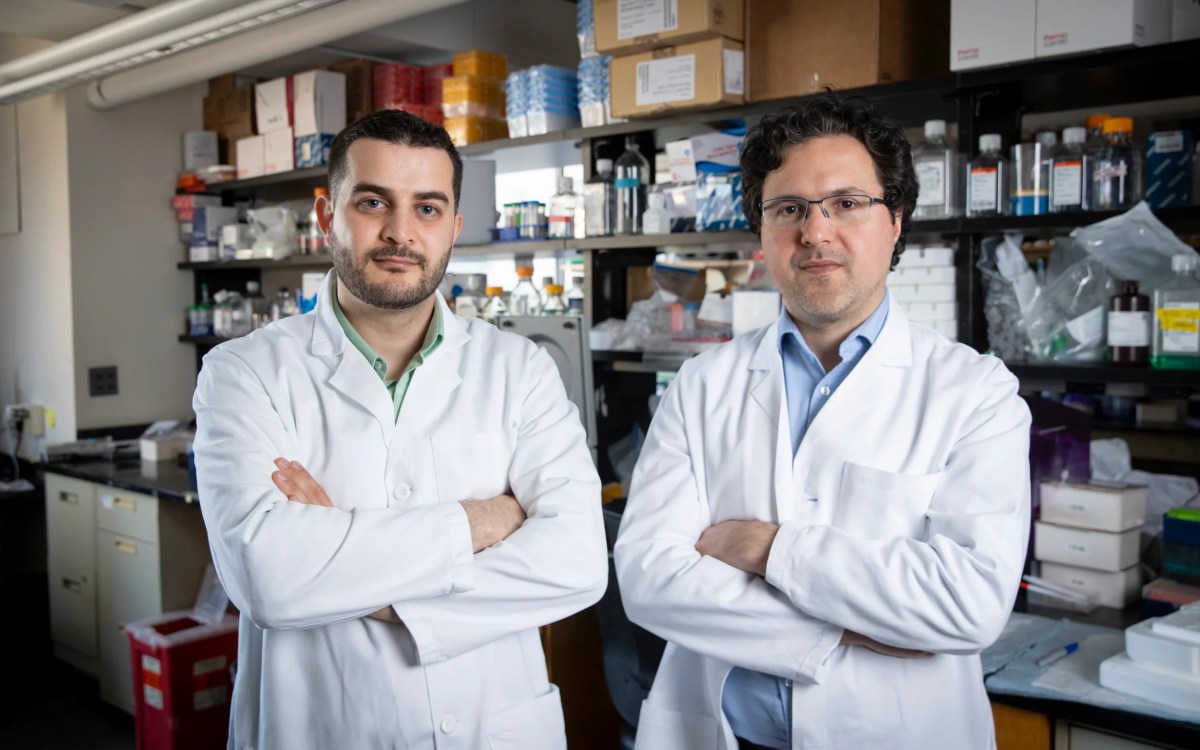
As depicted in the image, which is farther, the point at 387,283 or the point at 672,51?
the point at 672,51

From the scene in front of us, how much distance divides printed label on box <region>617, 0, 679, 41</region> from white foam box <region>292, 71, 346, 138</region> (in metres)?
1.83

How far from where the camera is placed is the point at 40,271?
14.9ft

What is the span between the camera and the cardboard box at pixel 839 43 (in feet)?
8.13

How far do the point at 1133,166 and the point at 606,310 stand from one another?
1.61 m

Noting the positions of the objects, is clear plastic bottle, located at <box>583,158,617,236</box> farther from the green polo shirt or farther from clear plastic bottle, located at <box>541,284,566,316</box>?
the green polo shirt

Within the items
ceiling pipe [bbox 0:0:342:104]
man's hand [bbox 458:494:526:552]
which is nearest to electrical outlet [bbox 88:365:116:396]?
ceiling pipe [bbox 0:0:342:104]

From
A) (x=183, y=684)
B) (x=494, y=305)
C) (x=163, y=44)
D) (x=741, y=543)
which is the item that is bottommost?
(x=183, y=684)

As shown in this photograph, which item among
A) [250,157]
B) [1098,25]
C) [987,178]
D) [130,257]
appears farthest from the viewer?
[130,257]

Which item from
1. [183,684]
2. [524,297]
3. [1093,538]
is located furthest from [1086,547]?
[183,684]

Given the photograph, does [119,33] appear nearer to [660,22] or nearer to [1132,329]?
[660,22]

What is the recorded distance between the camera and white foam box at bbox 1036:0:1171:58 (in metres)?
2.07

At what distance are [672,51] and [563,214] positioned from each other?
0.77 meters

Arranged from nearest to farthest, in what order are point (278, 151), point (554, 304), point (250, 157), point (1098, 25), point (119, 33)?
point (1098, 25) → point (119, 33) → point (554, 304) → point (278, 151) → point (250, 157)

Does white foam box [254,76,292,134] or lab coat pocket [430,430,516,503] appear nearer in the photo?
lab coat pocket [430,430,516,503]
